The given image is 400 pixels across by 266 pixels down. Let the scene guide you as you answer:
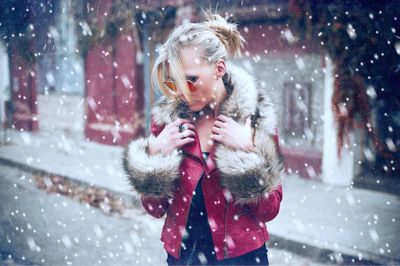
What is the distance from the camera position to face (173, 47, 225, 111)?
1784mm

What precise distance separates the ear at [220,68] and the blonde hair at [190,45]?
0.07 feet

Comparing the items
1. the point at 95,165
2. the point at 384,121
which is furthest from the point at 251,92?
the point at 95,165

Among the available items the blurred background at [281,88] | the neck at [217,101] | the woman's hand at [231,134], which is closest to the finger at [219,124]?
the woman's hand at [231,134]

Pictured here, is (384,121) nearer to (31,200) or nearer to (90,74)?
(31,200)

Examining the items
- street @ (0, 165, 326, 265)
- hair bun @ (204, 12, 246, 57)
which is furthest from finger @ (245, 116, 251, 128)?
street @ (0, 165, 326, 265)

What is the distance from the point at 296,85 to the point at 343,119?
988 mm

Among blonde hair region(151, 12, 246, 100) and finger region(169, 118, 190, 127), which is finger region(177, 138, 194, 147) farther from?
blonde hair region(151, 12, 246, 100)

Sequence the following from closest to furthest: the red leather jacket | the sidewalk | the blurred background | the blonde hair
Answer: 1. the blonde hair
2. the red leather jacket
3. the sidewalk
4. the blurred background

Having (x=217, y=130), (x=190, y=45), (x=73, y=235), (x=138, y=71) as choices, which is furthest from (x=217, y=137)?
(x=138, y=71)

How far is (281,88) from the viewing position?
6.12 m

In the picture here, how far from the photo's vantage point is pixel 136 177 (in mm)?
1973

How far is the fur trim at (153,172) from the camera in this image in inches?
74.1

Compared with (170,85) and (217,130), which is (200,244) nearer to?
(217,130)

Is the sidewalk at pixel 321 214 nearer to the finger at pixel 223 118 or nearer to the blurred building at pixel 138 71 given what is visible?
A: the blurred building at pixel 138 71
